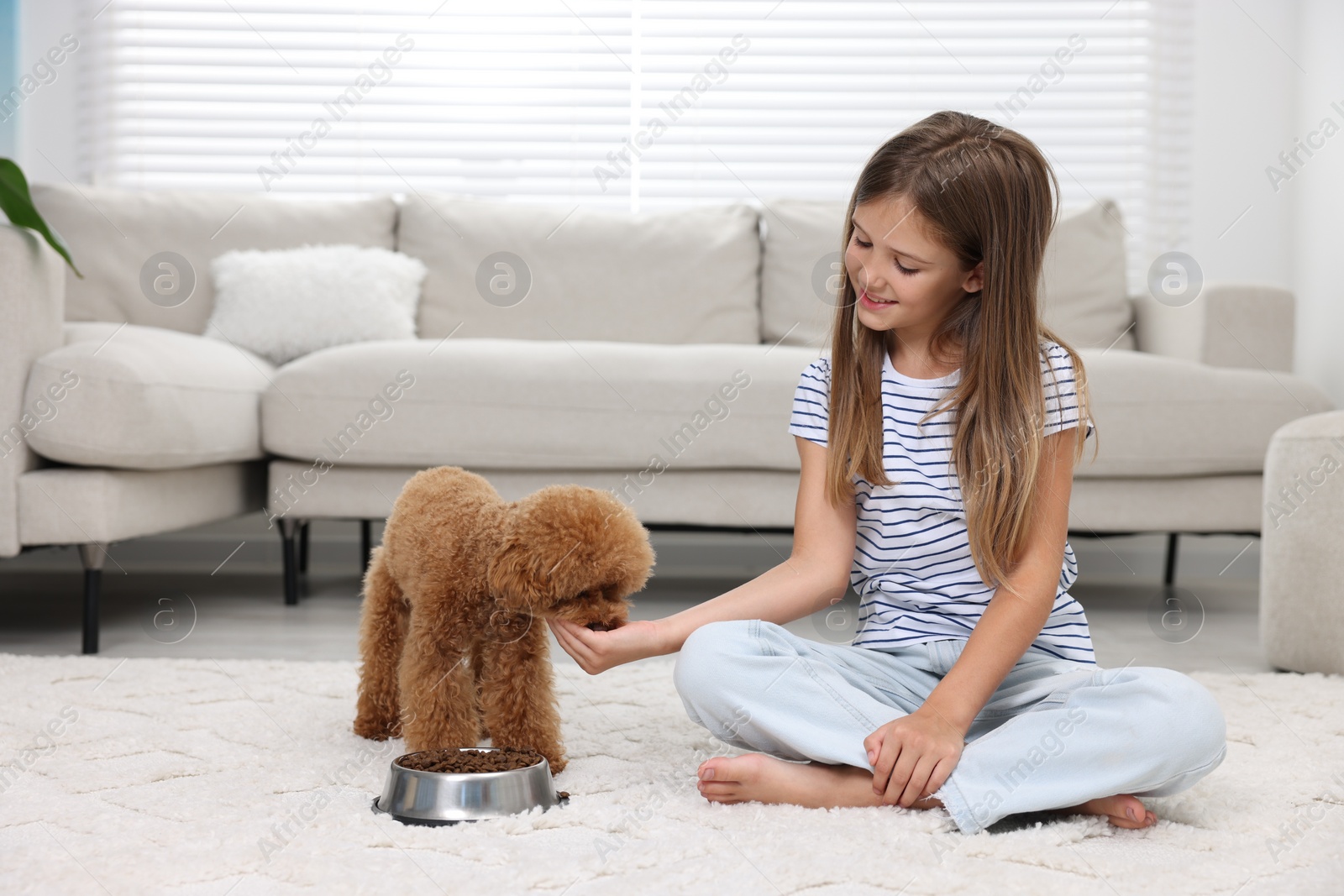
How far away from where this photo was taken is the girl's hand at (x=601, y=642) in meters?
1.09

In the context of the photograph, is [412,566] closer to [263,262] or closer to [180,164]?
[263,262]

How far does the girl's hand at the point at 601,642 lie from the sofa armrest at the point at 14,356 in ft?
3.96

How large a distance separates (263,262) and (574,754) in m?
1.84

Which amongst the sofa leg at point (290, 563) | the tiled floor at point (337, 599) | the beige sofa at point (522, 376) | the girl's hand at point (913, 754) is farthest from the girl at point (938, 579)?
the sofa leg at point (290, 563)

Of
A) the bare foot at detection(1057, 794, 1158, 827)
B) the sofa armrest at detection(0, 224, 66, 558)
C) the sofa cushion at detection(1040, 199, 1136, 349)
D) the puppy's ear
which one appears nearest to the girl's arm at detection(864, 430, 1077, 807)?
the bare foot at detection(1057, 794, 1158, 827)

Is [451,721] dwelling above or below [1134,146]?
below

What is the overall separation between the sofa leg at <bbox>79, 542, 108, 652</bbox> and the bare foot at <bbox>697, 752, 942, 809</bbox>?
4.18 feet

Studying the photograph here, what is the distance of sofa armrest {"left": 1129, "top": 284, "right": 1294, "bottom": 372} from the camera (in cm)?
254

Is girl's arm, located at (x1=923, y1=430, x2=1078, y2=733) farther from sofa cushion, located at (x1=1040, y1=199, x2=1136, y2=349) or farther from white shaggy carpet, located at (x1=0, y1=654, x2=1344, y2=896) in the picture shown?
sofa cushion, located at (x1=1040, y1=199, x2=1136, y2=349)

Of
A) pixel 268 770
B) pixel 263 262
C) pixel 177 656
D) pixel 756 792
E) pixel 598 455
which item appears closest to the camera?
pixel 756 792

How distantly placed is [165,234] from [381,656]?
1.90 metres

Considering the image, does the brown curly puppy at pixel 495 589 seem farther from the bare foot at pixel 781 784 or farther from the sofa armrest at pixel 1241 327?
the sofa armrest at pixel 1241 327

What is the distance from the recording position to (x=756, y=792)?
1.11 metres

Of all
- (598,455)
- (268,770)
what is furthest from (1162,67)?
(268,770)
